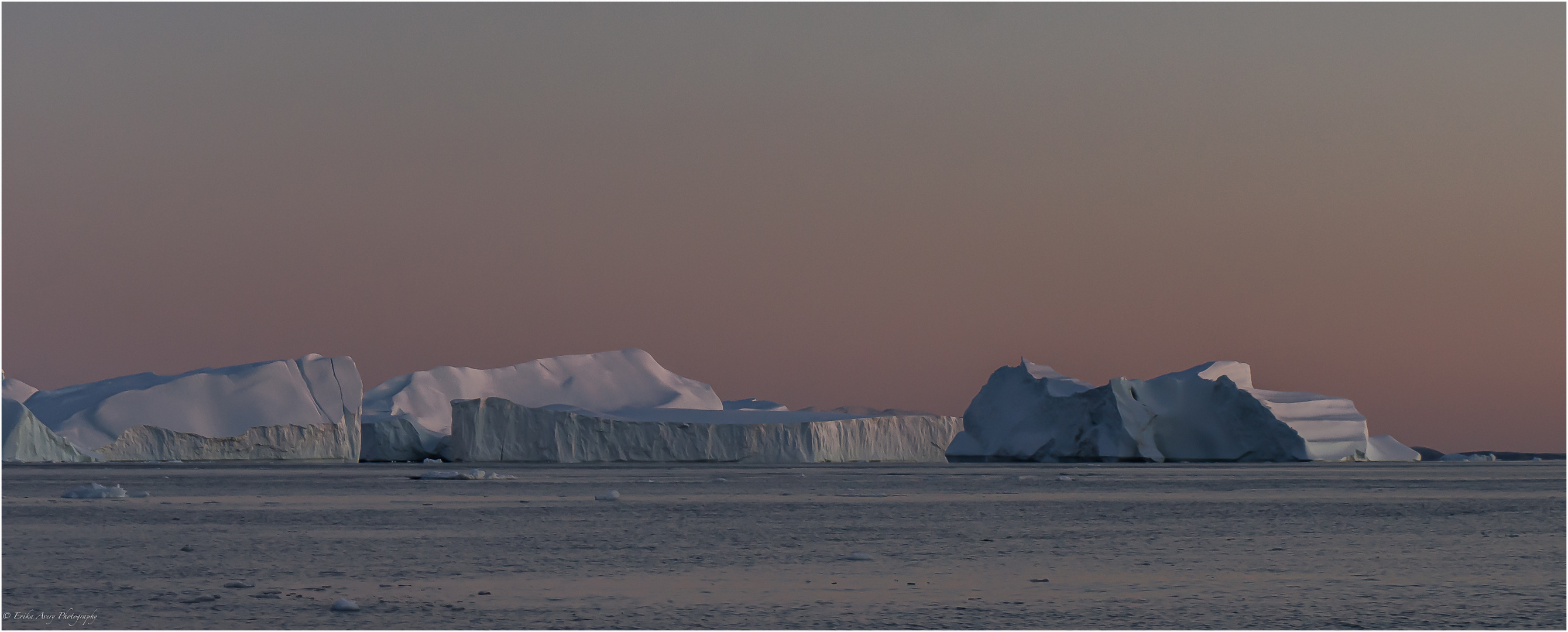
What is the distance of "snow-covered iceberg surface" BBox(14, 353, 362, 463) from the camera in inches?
1742

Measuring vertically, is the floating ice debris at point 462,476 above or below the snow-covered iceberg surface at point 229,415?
below

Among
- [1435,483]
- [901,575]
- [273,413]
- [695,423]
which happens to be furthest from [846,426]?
[901,575]

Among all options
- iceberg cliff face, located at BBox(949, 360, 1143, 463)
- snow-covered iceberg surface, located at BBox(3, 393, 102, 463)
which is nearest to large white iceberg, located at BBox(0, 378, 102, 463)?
snow-covered iceberg surface, located at BBox(3, 393, 102, 463)

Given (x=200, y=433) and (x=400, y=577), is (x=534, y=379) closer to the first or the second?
(x=200, y=433)

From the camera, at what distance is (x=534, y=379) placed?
56594 millimetres

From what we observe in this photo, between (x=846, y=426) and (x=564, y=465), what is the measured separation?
29.6 feet

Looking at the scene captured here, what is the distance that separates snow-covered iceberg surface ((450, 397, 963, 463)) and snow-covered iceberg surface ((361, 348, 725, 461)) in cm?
571

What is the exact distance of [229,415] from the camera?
4531cm

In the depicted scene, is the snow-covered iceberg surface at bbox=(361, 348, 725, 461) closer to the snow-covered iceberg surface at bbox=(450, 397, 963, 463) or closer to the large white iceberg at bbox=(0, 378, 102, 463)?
the snow-covered iceberg surface at bbox=(450, 397, 963, 463)

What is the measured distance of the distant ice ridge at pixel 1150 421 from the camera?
46.1m

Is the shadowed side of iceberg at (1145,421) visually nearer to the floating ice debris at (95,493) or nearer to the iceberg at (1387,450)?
the iceberg at (1387,450)

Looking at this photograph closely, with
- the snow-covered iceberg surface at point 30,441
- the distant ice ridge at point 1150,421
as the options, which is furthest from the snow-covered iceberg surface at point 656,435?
the snow-covered iceberg surface at point 30,441

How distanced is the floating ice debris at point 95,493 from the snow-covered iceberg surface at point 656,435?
24.6 metres

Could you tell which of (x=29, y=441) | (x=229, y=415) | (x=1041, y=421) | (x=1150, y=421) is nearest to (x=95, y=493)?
(x=29, y=441)
